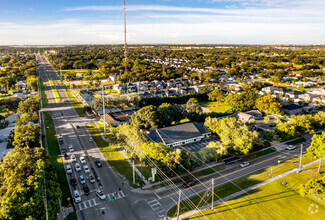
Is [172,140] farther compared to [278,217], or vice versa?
[172,140]

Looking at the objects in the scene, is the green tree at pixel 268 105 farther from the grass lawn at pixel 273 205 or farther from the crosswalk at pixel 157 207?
the crosswalk at pixel 157 207

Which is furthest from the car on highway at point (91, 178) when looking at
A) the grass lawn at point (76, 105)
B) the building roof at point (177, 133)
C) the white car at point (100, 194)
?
the grass lawn at point (76, 105)

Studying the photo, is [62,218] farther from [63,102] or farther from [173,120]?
[63,102]

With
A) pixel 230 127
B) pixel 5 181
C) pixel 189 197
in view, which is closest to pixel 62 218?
pixel 5 181

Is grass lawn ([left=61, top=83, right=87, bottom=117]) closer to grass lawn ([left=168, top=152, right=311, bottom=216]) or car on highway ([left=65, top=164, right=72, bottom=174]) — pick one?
car on highway ([left=65, top=164, right=72, bottom=174])

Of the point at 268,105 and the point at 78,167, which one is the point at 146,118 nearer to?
the point at 78,167

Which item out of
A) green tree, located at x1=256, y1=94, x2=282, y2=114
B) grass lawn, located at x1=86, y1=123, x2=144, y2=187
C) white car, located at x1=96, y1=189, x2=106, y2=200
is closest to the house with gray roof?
grass lawn, located at x1=86, y1=123, x2=144, y2=187
